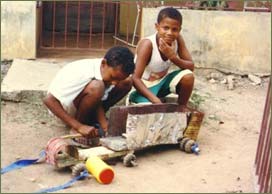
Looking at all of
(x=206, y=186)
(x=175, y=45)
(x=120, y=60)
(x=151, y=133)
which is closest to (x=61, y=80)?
(x=120, y=60)

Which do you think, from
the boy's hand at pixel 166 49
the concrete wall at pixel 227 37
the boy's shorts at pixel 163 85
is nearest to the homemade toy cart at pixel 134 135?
the boy's shorts at pixel 163 85

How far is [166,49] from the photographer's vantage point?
399 centimetres

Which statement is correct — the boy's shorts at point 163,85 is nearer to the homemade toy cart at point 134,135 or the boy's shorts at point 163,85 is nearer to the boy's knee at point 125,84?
the boy's knee at point 125,84

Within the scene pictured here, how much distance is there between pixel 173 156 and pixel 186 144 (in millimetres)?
125

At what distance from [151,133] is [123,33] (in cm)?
376

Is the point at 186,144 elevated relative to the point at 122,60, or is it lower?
lower

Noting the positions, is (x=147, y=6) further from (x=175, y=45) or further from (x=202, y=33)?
(x=175, y=45)

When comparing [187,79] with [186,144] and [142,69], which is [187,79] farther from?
[186,144]

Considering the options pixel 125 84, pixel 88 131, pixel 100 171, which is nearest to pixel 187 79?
pixel 125 84

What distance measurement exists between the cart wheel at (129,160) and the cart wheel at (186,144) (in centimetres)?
47

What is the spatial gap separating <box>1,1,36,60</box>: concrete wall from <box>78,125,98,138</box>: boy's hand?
2134mm

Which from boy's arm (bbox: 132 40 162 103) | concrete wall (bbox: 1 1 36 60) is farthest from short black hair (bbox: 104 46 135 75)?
concrete wall (bbox: 1 1 36 60)

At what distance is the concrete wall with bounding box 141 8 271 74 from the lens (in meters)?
5.71

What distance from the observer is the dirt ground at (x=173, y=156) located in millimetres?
3172
